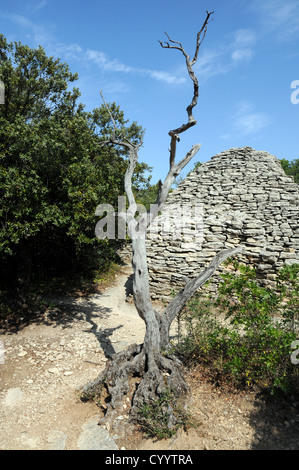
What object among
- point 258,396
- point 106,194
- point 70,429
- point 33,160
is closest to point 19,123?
point 33,160

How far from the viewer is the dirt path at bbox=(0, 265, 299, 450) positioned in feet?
13.6

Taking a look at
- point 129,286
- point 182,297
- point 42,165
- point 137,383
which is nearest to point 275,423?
point 137,383

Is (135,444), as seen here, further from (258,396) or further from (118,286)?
(118,286)

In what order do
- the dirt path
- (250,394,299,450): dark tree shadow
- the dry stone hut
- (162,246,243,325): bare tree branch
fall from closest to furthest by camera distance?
(250,394,299,450): dark tree shadow, the dirt path, (162,246,243,325): bare tree branch, the dry stone hut

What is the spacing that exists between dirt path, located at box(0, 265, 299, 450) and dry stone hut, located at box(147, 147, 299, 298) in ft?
13.0

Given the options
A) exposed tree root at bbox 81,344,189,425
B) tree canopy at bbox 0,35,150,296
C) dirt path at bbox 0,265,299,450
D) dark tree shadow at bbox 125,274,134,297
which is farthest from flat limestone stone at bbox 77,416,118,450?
dark tree shadow at bbox 125,274,134,297

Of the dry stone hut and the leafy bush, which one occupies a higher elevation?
the dry stone hut

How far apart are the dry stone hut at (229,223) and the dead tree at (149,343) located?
14.1ft

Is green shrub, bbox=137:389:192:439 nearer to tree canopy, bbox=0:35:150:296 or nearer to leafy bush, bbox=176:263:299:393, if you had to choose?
leafy bush, bbox=176:263:299:393

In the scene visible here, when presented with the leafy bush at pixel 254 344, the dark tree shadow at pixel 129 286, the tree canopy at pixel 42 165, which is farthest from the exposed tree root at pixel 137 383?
the dark tree shadow at pixel 129 286

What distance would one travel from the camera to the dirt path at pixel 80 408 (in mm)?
4160

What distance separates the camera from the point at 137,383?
5324 mm

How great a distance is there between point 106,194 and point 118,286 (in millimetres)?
5730
